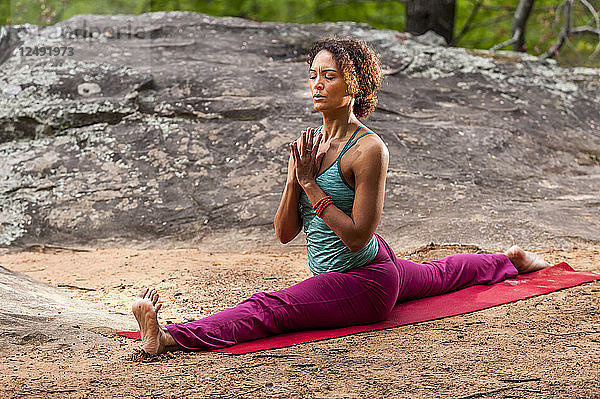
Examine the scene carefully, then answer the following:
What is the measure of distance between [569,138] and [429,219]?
231 centimetres

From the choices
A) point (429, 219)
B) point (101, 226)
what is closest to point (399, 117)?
point (429, 219)

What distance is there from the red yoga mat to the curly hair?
3.54 feet

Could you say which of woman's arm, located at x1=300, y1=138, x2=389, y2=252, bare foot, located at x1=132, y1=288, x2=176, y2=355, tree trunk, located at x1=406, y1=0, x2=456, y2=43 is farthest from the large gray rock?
tree trunk, located at x1=406, y1=0, x2=456, y2=43

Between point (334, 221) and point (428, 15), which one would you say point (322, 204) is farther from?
point (428, 15)

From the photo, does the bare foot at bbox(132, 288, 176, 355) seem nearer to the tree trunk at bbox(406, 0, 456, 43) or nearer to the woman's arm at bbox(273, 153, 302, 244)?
the woman's arm at bbox(273, 153, 302, 244)

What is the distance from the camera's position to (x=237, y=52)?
7230mm

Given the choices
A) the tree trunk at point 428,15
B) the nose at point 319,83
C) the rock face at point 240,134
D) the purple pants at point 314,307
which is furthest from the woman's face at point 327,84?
the tree trunk at point 428,15

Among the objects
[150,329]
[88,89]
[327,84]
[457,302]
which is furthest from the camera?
[88,89]

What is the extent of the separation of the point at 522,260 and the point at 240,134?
298cm

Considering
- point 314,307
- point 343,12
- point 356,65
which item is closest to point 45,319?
point 314,307

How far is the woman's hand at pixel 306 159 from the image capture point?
316 cm

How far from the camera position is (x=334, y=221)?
10.1 ft

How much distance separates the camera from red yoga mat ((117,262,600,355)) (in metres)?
3.01

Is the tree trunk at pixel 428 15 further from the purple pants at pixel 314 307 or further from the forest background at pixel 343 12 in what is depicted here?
the purple pants at pixel 314 307
